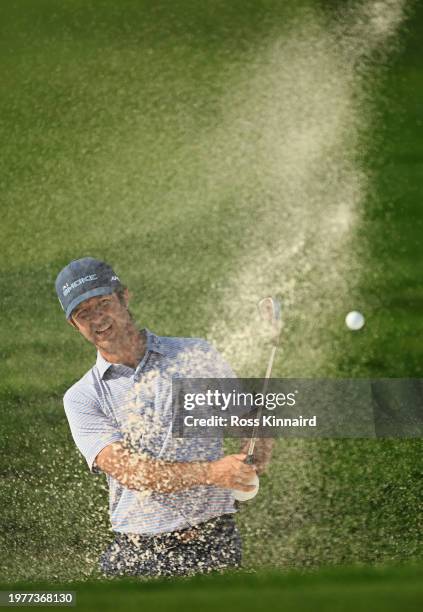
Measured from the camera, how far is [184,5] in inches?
97.2

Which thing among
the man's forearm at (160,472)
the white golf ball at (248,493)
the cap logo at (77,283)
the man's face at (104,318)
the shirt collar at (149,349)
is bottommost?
the white golf ball at (248,493)

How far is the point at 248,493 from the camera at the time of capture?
2143mm

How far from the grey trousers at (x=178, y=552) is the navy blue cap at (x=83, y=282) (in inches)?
25.1

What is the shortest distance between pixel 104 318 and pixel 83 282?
14 cm

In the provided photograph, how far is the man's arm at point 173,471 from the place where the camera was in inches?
82.0

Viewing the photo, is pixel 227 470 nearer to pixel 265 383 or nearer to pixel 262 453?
pixel 262 453

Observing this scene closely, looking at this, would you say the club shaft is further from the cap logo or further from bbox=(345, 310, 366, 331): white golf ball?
the cap logo

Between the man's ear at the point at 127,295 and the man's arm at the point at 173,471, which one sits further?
the man's ear at the point at 127,295

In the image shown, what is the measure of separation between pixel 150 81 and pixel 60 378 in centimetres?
92

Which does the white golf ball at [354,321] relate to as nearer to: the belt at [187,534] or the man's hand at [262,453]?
the man's hand at [262,453]

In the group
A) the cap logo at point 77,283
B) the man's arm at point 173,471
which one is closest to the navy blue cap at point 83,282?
the cap logo at point 77,283

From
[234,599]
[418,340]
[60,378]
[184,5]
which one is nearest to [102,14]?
[184,5]

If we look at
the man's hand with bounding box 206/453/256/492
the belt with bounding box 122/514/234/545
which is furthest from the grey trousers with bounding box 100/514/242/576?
the man's hand with bounding box 206/453/256/492

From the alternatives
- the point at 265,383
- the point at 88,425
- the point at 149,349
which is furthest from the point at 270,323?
the point at 88,425
